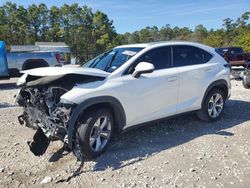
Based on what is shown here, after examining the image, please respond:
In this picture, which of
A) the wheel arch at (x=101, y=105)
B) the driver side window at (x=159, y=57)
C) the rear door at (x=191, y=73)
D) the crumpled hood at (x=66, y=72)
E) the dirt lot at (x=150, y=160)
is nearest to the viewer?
the dirt lot at (x=150, y=160)

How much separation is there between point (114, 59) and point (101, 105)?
1.15 meters

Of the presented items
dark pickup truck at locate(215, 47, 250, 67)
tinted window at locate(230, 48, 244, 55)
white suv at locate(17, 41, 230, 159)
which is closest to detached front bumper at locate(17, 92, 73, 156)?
white suv at locate(17, 41, 230, 159)

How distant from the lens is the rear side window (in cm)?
585

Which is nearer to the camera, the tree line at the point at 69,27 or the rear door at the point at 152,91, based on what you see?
the rear door at the point at 152,91

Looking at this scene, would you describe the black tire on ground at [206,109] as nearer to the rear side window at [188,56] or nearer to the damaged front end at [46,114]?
the rear side window at [188,56]

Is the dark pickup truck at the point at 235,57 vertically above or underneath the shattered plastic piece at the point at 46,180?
above

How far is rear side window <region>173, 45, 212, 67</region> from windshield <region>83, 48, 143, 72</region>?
2.79 ft

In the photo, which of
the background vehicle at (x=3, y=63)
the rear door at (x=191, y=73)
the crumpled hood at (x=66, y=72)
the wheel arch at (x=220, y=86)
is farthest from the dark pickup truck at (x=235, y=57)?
the crumpled hood at (x=66, y=72)

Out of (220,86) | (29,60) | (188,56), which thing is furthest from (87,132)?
(29,60)

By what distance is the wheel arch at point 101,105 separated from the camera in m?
4.27

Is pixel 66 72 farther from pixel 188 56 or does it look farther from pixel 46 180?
pixel 188 56

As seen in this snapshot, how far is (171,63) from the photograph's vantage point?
569 cm

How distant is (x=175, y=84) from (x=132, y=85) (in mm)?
1043

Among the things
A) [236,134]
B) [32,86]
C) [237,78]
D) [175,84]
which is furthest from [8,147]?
[237,78]
